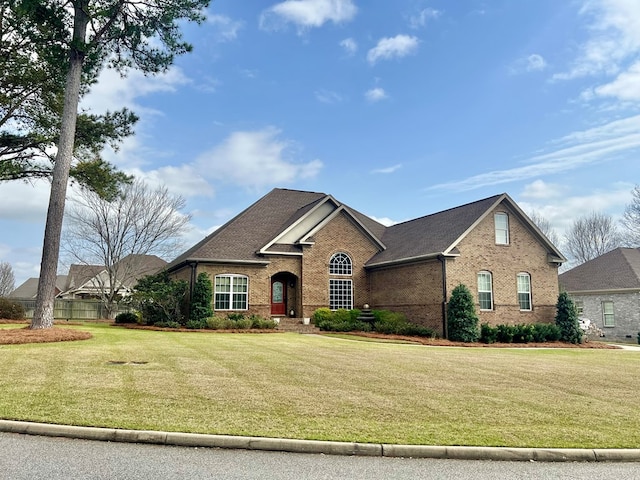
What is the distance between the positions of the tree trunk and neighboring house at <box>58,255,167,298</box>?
14.9 meters

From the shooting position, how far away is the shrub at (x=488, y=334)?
22.8m

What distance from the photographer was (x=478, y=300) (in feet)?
82.1

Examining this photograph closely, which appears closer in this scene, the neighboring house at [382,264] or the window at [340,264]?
the neighboring house at [382,264]

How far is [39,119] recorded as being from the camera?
24219 millimetres

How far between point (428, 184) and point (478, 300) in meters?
7.49

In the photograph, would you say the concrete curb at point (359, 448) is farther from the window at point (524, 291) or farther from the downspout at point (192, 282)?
the window at point (524, 291)

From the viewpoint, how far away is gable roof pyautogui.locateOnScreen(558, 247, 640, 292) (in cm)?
3088

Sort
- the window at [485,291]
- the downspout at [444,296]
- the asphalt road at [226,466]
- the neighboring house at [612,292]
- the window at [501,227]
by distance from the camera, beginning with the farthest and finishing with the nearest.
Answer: the neighboring house at [612,292] → the window at [501,227] → the window at [485,291] → the downspout at [444,296] → the asphalt road at [226,466]

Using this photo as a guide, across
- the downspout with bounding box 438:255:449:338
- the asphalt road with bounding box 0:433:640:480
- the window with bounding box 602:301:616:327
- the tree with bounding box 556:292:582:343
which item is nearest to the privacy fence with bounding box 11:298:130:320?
the downspout with bounding box 438:255:449:338

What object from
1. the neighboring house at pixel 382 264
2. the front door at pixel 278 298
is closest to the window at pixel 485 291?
the neighboring house at pixel 382 264

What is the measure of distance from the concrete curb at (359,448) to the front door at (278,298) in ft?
Result: 72.0

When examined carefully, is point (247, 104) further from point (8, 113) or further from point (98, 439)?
point (98, 439)

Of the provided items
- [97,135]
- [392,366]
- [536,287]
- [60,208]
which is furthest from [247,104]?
[536,287]

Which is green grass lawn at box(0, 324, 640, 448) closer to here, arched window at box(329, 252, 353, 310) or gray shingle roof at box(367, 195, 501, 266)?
gray shingle roof at box(367, 195, 501, 266)
